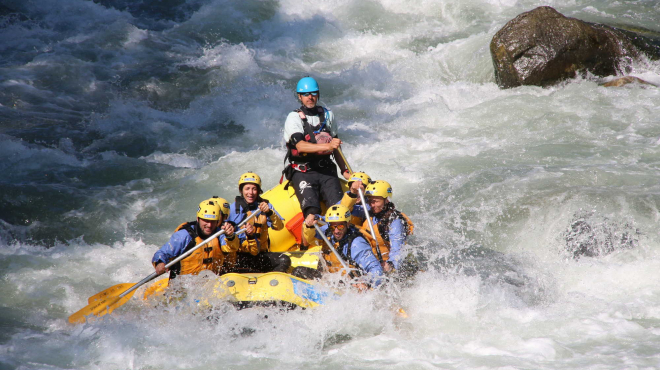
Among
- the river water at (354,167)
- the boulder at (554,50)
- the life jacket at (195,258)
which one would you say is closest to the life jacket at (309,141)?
the life jacket at (195,258)

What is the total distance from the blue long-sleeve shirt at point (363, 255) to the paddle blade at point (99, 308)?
202 cm

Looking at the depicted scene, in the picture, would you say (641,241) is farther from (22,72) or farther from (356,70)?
(22,72)

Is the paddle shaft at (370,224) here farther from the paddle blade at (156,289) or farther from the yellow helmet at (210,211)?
the paddle blade at (156,289)

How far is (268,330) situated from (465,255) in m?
2.71

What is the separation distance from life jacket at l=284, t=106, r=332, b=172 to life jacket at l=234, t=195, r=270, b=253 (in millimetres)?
632

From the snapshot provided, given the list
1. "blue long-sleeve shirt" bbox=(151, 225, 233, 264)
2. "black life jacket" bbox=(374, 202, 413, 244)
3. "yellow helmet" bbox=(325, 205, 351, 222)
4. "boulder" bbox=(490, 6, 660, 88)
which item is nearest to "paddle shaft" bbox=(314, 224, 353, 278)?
"yellow helmet" bbox=(325, 205, 351, 222)

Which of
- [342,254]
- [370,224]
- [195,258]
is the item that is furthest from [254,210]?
[370,224]

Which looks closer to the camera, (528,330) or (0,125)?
(528,330)

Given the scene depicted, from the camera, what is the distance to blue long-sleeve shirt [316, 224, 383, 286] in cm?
512

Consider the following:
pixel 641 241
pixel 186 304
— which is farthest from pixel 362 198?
pixel 641 241

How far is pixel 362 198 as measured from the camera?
559 cm

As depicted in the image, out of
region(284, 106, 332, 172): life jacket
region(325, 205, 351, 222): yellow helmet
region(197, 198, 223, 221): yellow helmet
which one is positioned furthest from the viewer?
region(284, 106, 332, 172): life jacket

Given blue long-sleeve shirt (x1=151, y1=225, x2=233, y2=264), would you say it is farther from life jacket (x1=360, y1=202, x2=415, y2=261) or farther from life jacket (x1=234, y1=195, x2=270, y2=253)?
life jacket (x1=360, y1=202, x2=415, y2=261)

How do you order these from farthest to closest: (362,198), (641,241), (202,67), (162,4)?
1. (162,4)
2. (202,67)
3. (641,241)
4. (362,198)
